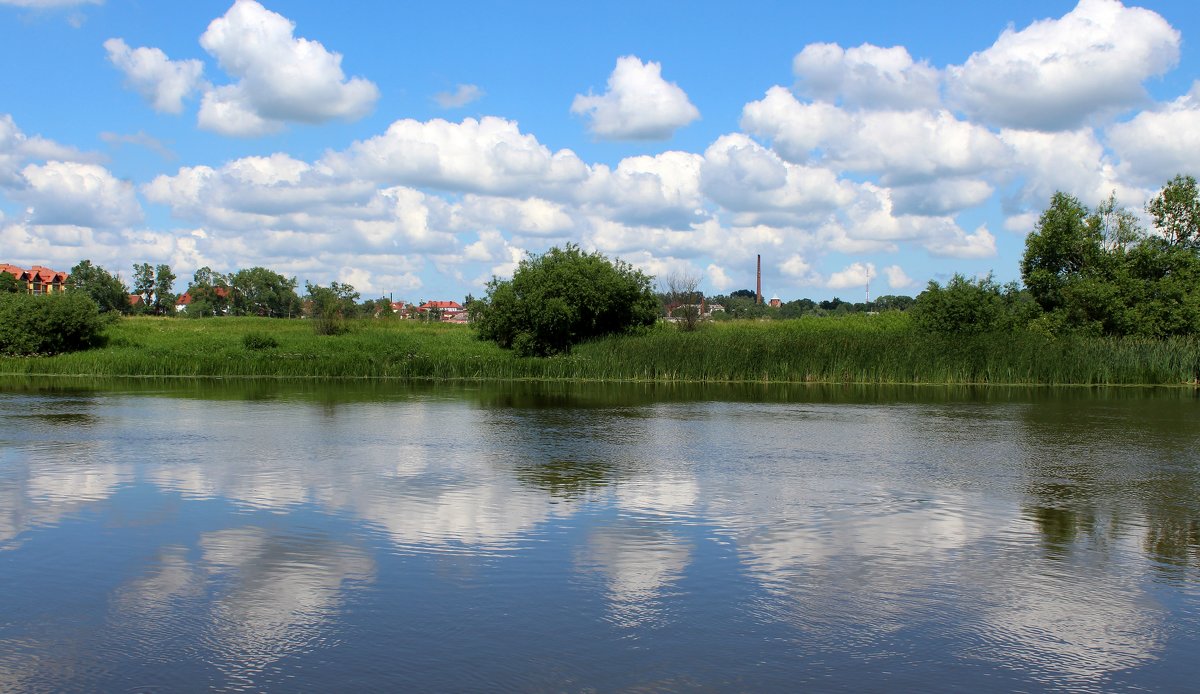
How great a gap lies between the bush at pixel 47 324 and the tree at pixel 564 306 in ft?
61.9

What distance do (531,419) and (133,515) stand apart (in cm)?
1293

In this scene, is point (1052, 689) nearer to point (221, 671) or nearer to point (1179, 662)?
point (1179, 662)

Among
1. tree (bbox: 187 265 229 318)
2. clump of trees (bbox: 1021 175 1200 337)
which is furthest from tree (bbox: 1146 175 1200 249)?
tree (bbox: 187 265 229 318)

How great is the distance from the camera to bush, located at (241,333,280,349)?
48.2m

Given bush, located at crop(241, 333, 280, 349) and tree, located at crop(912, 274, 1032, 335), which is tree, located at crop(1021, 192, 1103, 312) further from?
bush, located at crop(241, 333, 280, 349)

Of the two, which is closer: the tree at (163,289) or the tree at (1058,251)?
the tree at (1058,251)

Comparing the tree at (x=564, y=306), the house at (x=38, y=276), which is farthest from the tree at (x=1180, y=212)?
the house at (x=38, y=276)

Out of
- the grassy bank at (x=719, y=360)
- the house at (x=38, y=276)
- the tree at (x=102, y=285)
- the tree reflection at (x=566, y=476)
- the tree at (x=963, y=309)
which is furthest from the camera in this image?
the house at (x=38, y=276)

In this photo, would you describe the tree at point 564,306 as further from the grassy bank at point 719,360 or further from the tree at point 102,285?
the tree at point 102,285

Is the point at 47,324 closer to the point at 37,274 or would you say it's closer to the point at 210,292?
the point at 210,292

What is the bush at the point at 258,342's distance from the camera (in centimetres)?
4819

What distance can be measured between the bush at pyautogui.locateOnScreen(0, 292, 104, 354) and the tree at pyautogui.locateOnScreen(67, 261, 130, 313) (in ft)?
197

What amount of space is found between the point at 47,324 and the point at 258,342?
9.55 m

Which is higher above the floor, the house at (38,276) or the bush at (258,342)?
the house at (38,276)
